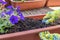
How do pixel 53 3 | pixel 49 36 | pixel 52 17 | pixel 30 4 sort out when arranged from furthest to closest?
pixel 53 3 → pixel 30 4 → pixel 52 17 → pixel 49 36

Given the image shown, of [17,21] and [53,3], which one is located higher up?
[17,21]

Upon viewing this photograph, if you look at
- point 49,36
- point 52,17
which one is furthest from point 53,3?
point 49,36

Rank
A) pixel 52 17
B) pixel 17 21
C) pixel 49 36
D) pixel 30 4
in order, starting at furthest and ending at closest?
1. pixel 30 4
2. pixel 52 17
3. pixel 17 21
4. pixel 49 36

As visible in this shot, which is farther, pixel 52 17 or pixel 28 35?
pixel 52 17

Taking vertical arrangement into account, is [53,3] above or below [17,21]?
below

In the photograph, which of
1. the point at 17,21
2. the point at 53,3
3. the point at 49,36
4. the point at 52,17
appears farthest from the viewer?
the point at 53,3

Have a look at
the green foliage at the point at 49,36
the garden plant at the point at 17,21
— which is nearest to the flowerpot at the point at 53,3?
the garden plant at the point at 17,21

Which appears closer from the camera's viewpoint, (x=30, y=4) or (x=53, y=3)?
(x=30, y=4)

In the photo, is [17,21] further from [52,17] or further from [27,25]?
[52,17]

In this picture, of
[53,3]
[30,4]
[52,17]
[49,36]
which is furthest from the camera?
[53,3]

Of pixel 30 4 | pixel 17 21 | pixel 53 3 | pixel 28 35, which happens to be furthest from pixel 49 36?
pixel 53 3

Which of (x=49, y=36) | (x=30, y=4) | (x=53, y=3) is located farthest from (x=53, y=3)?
(x=49, y=36)

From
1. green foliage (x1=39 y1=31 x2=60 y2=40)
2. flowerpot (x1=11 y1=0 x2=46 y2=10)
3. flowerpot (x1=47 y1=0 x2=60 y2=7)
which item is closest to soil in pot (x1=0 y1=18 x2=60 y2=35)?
green foliage (x1=39 y1=31 x2=60 y2=40)

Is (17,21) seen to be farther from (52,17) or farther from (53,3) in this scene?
(53,3)
